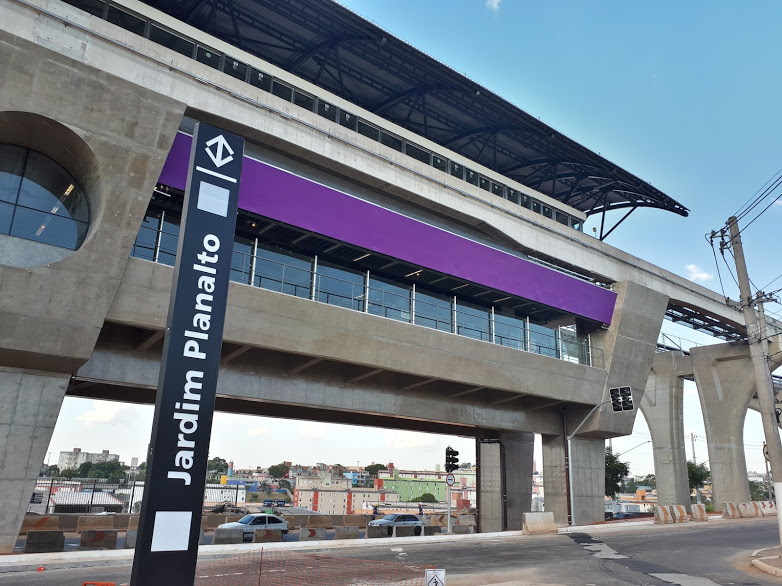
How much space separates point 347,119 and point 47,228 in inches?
575

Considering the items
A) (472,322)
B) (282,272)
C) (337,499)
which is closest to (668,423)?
(472,322)

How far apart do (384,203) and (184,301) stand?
2154 cm

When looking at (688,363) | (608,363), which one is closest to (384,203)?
(608,363)

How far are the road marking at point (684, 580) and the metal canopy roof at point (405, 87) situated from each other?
23548 mm

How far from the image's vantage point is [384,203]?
91.3ft

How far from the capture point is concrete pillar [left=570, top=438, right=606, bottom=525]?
3450 cm

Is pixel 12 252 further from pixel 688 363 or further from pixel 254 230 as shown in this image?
pixel 688 363

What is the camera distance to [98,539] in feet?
67.2

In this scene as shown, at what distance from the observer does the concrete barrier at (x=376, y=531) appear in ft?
87.6

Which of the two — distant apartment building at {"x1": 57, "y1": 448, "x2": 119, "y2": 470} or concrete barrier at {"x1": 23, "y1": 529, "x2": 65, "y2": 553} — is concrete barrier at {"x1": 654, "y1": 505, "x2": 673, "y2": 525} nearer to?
concrete barrier at {"x1": 23, "y1": 529, "x2": 65, "y2": 553}

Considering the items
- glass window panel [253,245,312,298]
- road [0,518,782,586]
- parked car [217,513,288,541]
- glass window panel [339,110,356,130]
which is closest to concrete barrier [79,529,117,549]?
parked car [217,513,288,541]

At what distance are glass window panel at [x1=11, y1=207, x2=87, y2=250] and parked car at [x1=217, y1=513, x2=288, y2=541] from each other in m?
12.4

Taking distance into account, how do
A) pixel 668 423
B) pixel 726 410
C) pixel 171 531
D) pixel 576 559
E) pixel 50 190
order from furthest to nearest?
pixel 668 423
pixel 726 410
pixel 50 190
pixel 576 559
pixel 171 531

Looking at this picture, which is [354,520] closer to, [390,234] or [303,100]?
[390,234]
